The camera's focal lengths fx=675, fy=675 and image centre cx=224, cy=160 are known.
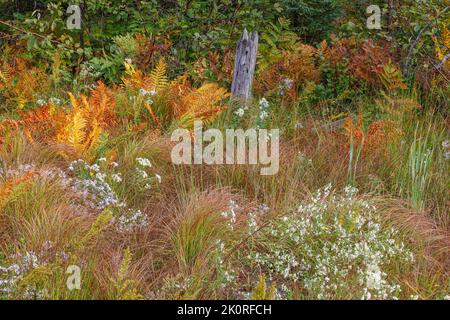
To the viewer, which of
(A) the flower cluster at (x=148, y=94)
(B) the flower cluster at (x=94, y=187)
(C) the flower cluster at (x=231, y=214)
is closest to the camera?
(C) the flower cluster at (x=231, y=214)

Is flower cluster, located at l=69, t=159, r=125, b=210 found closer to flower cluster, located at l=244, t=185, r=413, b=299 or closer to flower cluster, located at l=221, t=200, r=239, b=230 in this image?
flower cluster, located at l=221, t=200, r=239, b=230

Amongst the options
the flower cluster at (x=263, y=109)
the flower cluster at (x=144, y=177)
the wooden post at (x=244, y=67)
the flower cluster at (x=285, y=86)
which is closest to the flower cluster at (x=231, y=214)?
the flower cluster at (x=144, y=177)

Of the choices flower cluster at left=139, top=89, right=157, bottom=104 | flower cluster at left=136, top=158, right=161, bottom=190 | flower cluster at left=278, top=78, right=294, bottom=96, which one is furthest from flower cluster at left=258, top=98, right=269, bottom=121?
flower cluster at left=136, top=158, right=161, bottom=190

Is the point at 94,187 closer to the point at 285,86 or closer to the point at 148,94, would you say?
the point at 148,94

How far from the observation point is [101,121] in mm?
6031

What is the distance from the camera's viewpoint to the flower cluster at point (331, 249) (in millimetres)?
4164

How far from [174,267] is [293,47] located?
4471 millimetres

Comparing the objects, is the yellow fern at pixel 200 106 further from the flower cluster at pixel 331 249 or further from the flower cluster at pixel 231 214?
the flower cluster at pixel 331 249

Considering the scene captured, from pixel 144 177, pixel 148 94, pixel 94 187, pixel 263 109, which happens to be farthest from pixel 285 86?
pixel 94 187

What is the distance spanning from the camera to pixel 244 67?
7.05 metres

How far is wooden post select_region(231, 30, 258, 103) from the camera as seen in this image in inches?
276

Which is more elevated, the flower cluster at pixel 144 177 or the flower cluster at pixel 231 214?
the flower cluster at pixel 144 177

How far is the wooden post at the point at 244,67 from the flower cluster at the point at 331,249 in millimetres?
2419

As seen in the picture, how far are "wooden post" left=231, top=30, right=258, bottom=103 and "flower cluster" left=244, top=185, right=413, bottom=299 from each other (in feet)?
7.94
